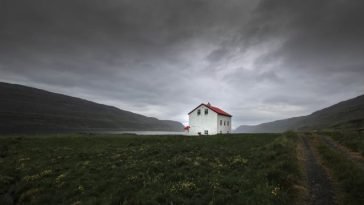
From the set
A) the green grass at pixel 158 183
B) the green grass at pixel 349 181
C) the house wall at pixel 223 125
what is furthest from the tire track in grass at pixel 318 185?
the house wall at pixel 223 125

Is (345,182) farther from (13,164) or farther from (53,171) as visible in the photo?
(13,164)

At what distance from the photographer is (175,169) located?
18188 mm

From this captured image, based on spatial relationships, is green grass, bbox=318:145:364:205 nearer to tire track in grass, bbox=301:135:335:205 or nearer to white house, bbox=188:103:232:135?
tire track in grass, bbox=301:135:335:205

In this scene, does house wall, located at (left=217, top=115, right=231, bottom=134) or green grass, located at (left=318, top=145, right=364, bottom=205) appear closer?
green grass, located at (left=318, top=145, right=364, bottom=205)

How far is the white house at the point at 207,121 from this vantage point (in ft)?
195

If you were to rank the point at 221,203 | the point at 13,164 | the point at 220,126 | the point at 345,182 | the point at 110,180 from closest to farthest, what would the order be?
the point at 221,203
the point at 345,182
the point at 110,180
the point at 13,164
the point at 220,126

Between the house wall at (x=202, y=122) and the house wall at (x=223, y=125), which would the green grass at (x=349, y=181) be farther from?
the house wall at (x=223, y=125)

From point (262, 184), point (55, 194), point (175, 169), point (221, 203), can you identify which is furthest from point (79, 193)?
point (262, 184)

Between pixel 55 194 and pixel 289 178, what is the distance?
15.1m

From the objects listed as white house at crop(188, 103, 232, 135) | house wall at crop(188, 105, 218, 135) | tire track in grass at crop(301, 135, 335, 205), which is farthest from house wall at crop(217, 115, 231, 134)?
tire track in grass at crop(301, 135, 335, 205)

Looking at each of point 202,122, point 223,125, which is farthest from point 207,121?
point 223,125

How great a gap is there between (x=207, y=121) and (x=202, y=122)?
1.63 meters

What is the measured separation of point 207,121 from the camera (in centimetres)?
6044

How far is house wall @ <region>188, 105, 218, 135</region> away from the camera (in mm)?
59425
